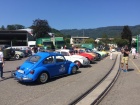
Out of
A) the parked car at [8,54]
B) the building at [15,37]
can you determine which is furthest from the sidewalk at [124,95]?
the building at [15,37]

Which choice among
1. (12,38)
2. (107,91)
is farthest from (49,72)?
(12,38)

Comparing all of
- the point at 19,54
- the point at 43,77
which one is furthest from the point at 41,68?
the point at 19,54

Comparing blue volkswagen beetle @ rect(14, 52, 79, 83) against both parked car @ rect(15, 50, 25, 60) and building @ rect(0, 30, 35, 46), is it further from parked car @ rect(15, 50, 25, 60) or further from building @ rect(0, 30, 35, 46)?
building @ rect(0, 30, 35, 46)

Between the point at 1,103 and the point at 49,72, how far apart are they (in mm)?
4726

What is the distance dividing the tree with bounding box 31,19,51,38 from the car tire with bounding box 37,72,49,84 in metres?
90.6

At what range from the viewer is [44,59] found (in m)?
12.9

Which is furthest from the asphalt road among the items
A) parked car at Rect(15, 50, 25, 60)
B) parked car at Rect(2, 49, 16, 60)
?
parked car at Rect(15, 50, 25, 60)

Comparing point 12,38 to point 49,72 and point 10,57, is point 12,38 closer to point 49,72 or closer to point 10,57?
point 10,57

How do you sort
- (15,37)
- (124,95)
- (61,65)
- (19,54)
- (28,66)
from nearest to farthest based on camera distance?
(124,95), (28,66), (61,65), (19,54), (15,37)

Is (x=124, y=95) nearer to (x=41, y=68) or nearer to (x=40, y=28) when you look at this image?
(x=41, y=68)

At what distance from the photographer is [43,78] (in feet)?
40.5

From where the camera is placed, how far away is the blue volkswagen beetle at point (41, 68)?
1188 cm

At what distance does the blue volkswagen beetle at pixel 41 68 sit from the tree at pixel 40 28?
89.3 meters

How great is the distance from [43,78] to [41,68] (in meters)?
0.51
